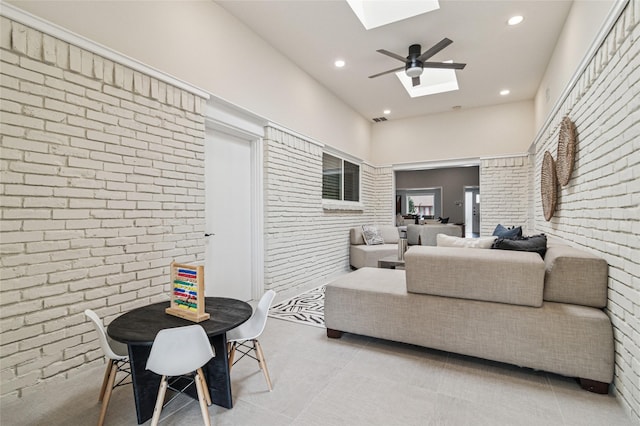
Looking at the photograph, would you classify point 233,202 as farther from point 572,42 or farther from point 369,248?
point 572,42

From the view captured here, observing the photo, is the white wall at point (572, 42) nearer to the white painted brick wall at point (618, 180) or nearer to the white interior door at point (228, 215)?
the white painted brick wall at point (618, 180)

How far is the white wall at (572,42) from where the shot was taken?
7.82 ft

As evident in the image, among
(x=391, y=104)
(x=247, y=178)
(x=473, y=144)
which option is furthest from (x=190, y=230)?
(x=473, y=144)

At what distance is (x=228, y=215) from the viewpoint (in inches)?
142

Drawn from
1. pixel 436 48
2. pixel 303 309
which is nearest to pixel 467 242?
pixel 303 309

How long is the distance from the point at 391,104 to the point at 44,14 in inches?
211

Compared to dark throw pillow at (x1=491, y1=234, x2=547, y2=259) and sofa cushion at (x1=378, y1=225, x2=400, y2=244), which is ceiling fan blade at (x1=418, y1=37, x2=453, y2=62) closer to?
dark throw pillow at (x1=491, y1=234, x2=547, y2=259)

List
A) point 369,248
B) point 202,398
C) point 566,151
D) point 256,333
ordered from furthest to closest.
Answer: point 369,248, point 566,151, point 256,333, point 202,398

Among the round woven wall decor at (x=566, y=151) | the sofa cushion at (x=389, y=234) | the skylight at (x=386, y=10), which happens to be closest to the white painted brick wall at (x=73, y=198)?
the skylight at (x=386, y=10)

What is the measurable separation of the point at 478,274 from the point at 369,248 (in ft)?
11.4

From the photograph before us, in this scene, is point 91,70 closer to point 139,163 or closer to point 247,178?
point 139,163

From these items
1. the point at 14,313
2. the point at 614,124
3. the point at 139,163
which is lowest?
the point at 14,313

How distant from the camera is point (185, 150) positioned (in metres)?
2.89

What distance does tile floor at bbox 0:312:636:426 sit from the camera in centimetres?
169
